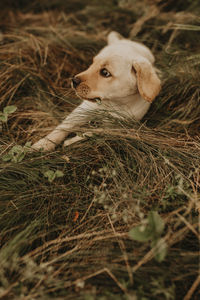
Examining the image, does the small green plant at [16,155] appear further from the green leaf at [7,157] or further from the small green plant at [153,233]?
the small green plant at [153,233]

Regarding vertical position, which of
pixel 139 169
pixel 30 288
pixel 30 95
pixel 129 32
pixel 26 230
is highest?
pixel 129 32

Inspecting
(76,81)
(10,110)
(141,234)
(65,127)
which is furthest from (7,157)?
(141,234)

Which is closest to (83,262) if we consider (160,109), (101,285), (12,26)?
(101,285)

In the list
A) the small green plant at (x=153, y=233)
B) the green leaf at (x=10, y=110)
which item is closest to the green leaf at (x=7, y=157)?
the green leaf at (x=10, y=110)

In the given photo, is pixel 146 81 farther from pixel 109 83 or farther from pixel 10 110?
pixel 10 110

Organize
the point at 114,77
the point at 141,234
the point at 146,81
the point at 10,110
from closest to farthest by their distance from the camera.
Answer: the point at 141,234 → the point at 10,110 → the point at 146,81 → the point at 114,77

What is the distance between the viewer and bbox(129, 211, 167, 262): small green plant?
3.30 ft

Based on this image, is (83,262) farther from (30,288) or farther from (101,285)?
(30,288)

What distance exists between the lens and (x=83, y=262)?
3.79 feet

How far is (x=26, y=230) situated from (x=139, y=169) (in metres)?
0.72

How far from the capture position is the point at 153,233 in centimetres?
105

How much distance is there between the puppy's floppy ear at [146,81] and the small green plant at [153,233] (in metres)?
0.91

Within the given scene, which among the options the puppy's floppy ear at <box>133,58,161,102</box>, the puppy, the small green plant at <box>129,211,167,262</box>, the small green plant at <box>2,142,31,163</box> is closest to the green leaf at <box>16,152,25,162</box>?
the small green plant at <box>2,142,31,163</box>

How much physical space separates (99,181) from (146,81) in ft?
2.54
